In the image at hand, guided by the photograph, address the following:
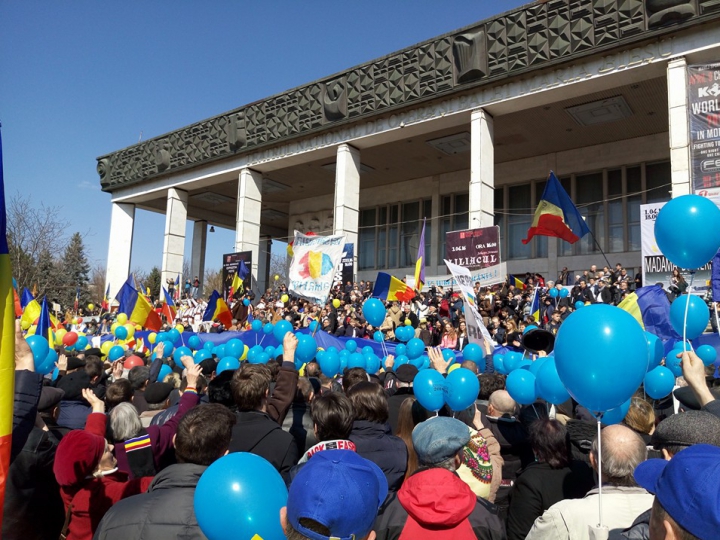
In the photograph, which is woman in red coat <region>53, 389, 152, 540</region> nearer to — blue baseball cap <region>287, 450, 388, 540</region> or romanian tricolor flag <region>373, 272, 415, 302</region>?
blue baseball cap <region>287, 450, 388, 540</region>

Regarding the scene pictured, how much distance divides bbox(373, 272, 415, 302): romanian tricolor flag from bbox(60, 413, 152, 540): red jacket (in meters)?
10.9

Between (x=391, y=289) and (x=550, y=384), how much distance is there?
9.47 m

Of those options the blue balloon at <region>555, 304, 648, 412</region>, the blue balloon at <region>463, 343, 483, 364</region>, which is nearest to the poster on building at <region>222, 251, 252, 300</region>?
the blue balloon at <region>463, 343, 483, 364</region>

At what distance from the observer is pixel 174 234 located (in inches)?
1166

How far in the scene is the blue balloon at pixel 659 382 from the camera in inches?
219

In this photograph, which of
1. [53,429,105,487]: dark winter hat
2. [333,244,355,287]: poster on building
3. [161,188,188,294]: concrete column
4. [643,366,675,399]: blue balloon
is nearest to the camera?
[53,429,105,487]: dark winter hat

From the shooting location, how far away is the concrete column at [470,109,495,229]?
18734 millimetres

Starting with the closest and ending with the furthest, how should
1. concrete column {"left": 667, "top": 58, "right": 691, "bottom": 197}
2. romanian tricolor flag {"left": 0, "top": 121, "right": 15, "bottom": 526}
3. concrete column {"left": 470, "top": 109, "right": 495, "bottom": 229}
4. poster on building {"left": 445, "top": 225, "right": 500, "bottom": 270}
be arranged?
romanian tricolor flag {"left": 0, "top": 121, "right": 15, "bottom": 526} → concrete column {"left": 667, "top": 58, "right": 691, "bottom": 197} → poster on building {"left": 445, "top": 225, "right": 500, "bottom": 270} → concrete column {"left": 470, "top": 109, "right": 495, "bottom": 229}

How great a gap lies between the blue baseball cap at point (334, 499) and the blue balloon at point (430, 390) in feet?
7.99

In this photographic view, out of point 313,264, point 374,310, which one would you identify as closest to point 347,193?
point 313,264

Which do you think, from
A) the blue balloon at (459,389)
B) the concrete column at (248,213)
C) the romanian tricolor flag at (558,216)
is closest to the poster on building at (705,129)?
the romanian tricolor flag at (558,216)

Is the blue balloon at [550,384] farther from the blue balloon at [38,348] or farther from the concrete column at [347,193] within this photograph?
the concrete column at [347,193]

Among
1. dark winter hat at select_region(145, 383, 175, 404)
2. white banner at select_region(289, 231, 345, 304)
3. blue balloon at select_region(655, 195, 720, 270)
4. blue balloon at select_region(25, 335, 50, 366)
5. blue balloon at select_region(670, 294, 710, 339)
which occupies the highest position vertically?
white banner at select_region(289, 231, 345, 304)

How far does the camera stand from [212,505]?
169 centimetres
